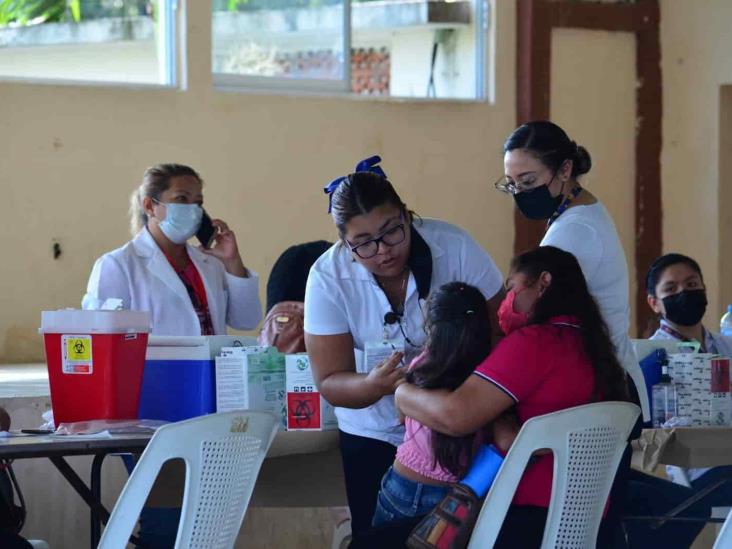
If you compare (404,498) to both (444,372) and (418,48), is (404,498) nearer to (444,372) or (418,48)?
(444,372)

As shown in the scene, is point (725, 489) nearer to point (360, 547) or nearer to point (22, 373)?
point (360, 547)

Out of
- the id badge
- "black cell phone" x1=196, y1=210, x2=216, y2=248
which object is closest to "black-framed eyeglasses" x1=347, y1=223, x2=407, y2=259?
the id badge

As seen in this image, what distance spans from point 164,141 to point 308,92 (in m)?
0.89

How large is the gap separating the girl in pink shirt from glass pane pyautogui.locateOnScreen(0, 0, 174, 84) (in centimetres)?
381

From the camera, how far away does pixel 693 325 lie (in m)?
4.66

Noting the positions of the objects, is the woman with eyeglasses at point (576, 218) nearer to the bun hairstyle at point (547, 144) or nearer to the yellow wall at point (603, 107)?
the bun hairstyle at point (547, 144)

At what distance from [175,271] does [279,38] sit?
2.70 m

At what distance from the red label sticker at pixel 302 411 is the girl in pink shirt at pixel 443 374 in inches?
19.1

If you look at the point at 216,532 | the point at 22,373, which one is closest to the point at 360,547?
the point at 216,532

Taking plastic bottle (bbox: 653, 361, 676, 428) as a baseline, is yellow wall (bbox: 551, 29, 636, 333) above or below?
above

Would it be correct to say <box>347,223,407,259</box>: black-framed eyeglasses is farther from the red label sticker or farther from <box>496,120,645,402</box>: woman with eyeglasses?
the red label sticker

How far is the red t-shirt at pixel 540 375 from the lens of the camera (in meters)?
2.99

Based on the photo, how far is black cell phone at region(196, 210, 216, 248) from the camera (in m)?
4.66

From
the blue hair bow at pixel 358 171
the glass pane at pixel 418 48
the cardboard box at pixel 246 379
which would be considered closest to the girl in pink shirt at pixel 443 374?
the blue hair bow at pixel 358 171
